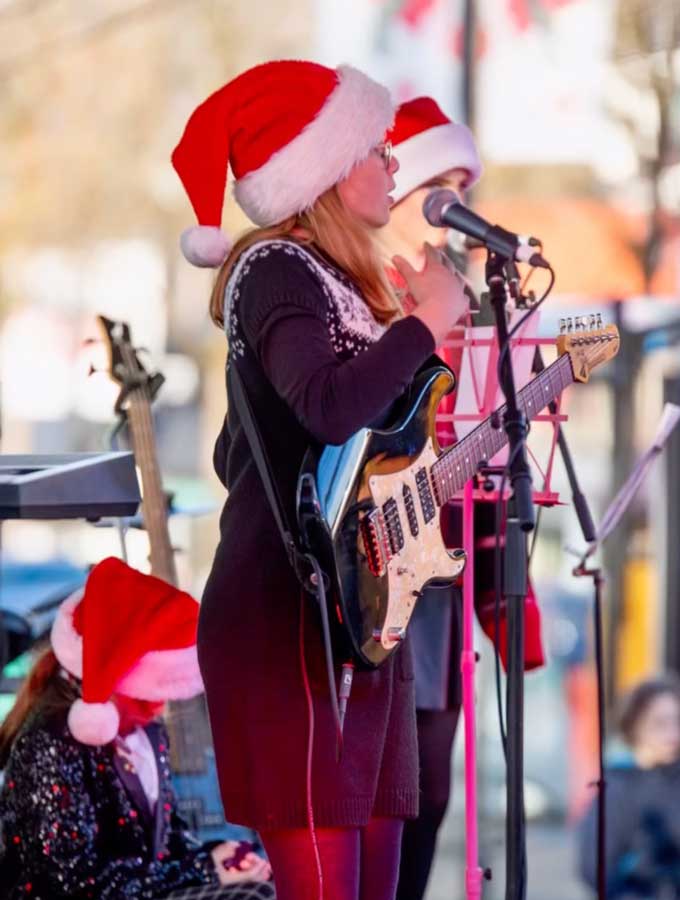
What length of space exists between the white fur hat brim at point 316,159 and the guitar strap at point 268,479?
0.27 metres

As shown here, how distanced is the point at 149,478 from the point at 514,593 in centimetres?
124

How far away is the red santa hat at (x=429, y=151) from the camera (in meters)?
3.27

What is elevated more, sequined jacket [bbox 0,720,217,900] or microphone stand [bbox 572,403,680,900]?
microphone stand [bbox 572,403,680,900]

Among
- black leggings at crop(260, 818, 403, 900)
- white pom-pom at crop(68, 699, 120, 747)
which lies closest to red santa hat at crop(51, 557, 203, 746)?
white pom-pom at crop(68, 699, 120, 747)

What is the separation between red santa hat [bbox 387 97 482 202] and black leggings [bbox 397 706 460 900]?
42.5 inches

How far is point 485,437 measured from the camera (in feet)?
8.57

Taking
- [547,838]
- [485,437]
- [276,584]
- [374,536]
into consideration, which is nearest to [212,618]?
[276,584]

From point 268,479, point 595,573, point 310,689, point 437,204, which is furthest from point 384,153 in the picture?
point 595,573

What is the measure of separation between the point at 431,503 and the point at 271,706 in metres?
0.42

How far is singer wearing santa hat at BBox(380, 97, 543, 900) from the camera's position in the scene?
3.24m

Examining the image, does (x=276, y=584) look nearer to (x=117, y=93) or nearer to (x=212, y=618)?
(x=212, y=618)

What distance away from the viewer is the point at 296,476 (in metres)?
2.36

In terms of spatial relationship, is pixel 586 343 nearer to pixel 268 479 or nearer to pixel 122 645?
pixel 268 479

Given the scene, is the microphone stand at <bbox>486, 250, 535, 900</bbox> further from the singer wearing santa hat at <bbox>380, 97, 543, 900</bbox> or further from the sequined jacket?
the sequined jacket
